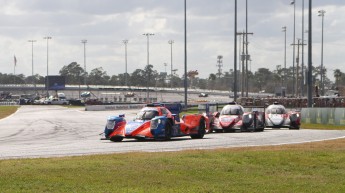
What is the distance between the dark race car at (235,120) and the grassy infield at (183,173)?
17.9 m

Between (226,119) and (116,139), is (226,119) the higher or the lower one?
the higher one

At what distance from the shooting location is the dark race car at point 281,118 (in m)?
44.6

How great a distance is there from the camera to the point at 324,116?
175ft

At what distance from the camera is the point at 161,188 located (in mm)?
14000

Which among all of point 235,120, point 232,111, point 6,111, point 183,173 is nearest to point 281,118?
point 232,111

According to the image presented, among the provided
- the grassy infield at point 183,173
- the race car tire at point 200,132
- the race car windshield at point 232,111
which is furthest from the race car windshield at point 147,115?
the grassy infield at point 183,173

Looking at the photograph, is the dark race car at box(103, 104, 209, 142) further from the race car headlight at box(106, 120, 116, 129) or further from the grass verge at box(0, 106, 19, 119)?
the grass verge at box(0, 106, 19, 119)

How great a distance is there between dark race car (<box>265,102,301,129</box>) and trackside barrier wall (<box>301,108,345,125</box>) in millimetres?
6770

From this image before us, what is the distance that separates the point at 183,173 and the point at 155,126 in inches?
538

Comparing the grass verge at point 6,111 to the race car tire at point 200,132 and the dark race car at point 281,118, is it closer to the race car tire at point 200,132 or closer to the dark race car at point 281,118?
the dark race car at point 281,118

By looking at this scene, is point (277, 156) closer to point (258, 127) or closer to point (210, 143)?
point (210, 143)

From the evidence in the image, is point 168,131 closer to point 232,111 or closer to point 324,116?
point 232,111

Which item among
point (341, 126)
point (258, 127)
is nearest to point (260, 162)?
point (258, 127)

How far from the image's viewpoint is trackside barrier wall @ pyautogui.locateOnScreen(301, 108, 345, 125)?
51312mm
